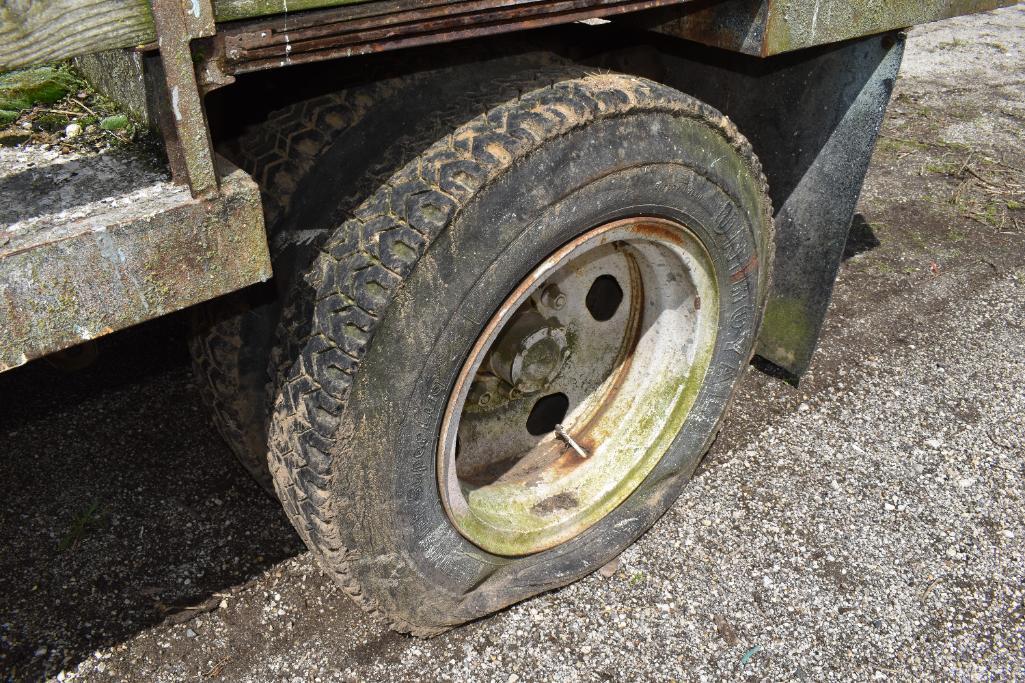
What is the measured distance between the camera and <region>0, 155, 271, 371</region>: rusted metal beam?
3.64ft

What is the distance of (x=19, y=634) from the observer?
2201mm

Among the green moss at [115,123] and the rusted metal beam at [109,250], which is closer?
the rusted metal beam at [109,250]

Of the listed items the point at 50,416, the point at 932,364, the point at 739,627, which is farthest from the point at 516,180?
the point at 932,364

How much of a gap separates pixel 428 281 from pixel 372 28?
455 millimetres

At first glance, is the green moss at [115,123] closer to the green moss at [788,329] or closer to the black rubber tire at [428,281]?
the black rubber tire at [428,281]

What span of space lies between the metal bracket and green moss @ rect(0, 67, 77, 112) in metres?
0.56

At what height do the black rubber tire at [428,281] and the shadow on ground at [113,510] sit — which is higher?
the black rubber tire at [428,281]

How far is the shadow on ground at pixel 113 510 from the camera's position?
2.26m

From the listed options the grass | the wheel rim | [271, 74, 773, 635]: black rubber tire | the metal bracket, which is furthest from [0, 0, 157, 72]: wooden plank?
the grass

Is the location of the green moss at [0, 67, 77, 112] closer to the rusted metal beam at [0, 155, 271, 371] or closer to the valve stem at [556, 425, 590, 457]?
the rusted metal beam at [0, 155, 271, 371]

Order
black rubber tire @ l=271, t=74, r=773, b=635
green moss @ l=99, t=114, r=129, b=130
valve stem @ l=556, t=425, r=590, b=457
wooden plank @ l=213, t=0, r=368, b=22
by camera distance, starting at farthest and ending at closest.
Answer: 1. valve stem @ l=556, t=425, r=590, b=457
2. black rubber tire @ l=271, t=74, r=773, b=635
3. green moss @ l=99, t=114, r=129, b=130
4. wooden plank @ l=213, t=0, r=368, b=22

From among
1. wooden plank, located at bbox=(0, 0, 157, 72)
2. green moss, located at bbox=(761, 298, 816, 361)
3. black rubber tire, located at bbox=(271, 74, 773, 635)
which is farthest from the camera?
green moss, located at bbox=(761, 298, 816, 361)

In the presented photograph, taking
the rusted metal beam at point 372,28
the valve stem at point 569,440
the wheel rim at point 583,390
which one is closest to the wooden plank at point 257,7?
the rusted metal beam at point 372,28

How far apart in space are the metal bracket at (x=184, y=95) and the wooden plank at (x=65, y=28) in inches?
1.0
